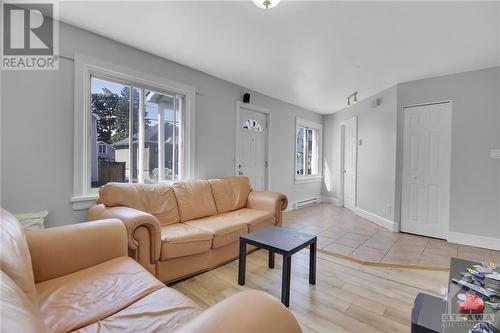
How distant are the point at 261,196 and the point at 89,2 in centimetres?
276

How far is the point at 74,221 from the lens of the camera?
94.0 inches

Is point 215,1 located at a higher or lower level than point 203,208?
higher

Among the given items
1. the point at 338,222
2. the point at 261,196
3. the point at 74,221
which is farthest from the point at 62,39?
the point at 338,222

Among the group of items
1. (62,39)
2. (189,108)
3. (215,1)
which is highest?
(215,1)

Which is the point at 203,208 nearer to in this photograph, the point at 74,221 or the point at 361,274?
the point at 74,221

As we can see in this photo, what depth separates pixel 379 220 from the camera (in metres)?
4.24

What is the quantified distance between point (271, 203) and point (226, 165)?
3.54ft

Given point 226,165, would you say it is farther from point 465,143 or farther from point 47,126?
point 465,143

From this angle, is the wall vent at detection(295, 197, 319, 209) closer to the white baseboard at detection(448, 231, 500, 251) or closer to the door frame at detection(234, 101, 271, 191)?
the door frame at detection(234, 101, 271, 191)

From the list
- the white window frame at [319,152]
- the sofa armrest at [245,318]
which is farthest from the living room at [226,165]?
the white window frame at [319,152]

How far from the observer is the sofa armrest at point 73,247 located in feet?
4.54

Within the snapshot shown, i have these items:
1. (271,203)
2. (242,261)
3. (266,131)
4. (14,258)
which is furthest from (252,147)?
(14,258)

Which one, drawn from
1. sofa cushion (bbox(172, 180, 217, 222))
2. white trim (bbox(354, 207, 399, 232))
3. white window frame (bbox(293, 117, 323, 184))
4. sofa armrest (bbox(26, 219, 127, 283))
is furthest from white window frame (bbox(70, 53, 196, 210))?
white trim (bbox(354, 207, 399, 232))

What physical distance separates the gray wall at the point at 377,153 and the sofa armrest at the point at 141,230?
372 centimetres
